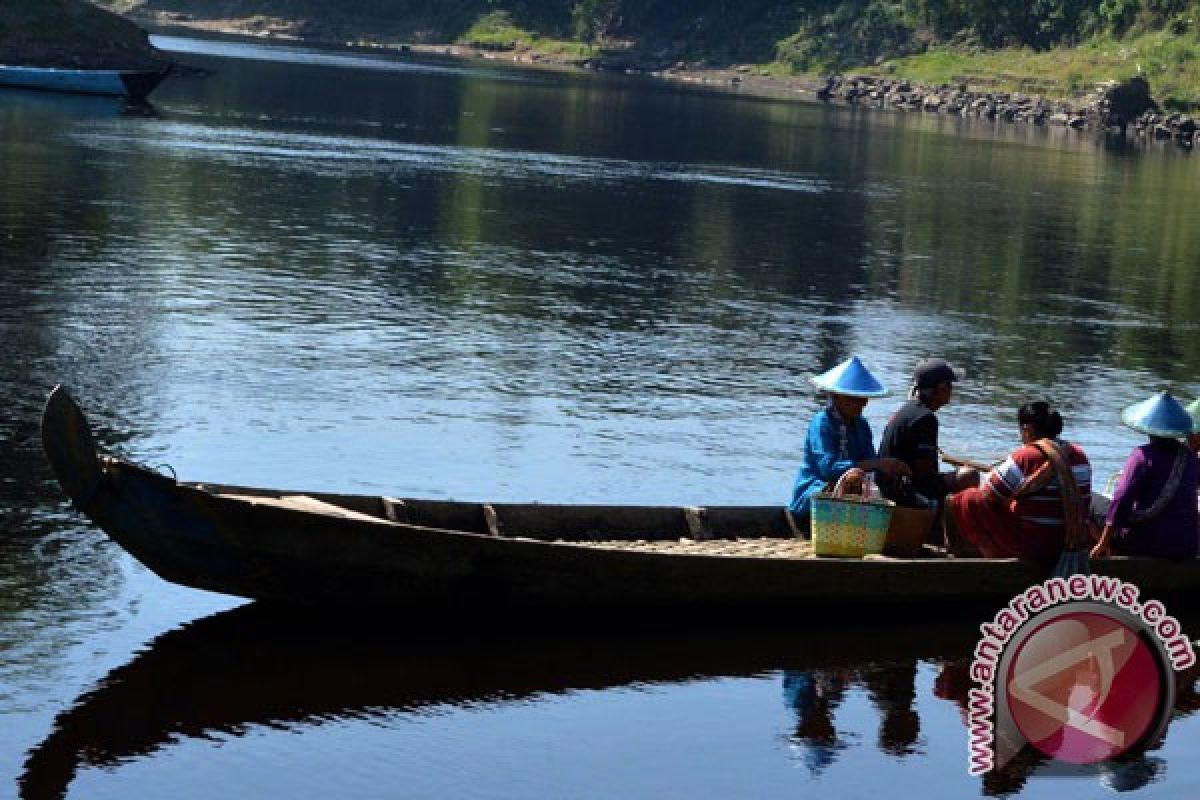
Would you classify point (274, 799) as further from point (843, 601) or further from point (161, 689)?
point (843, 601)

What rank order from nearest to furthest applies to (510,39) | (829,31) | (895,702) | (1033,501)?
(895,702)
(1033,501)
(829,31)
(510,39)

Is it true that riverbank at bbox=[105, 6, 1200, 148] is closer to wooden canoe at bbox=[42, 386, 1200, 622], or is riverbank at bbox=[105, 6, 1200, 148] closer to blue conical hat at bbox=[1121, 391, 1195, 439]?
blue conical hat at bbox=[1121, 391, 1195, 439]

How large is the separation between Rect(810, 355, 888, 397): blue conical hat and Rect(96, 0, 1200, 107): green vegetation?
333 feet

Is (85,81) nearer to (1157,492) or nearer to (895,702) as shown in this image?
(1157,492)

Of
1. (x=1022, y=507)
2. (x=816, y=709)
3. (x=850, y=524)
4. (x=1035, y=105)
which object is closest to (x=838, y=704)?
(x=816, y=709)

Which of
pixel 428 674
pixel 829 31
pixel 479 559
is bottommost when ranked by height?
pixel 428 674

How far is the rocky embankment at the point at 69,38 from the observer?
83.2 metres

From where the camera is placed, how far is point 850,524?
16391 mm

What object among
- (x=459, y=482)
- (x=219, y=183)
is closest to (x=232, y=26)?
(x=219, y=183)

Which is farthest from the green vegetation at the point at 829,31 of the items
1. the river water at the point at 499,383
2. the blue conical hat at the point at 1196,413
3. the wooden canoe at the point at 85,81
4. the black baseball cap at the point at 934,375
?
the black baseball cap at the point at 934,375

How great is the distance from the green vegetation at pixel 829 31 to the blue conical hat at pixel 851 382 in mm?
101614

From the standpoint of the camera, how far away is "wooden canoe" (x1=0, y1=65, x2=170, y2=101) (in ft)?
240

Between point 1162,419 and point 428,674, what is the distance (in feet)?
19.8

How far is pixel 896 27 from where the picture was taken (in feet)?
472
